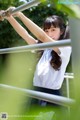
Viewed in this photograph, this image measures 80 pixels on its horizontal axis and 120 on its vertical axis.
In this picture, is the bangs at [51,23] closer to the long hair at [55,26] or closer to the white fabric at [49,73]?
the long hair at [55,26]

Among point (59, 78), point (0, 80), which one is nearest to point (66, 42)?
point (0, 80)

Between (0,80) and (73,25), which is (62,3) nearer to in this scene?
(73,25)

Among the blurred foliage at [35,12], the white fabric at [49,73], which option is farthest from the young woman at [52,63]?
the blurred foliage at [35,12]

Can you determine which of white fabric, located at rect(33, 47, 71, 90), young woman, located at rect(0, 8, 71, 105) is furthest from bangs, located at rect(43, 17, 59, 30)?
white fabric, located at rect(33, 47, 71, 90)

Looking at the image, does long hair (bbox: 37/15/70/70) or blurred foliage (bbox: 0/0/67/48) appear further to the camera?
long hair (bbox: 37/15/70/70)

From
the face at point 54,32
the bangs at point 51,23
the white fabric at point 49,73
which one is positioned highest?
the bangs at point 51,23

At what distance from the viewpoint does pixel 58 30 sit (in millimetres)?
1694

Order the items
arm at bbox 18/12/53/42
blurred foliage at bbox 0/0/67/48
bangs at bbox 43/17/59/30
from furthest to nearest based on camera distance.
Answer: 1. bangs at bbox 43/17/59/30
2. arm at bbox 18/12/53/42
3. blurred foliage at bbox 0/0/67/48

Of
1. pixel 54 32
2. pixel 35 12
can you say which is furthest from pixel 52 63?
pixel 35 12

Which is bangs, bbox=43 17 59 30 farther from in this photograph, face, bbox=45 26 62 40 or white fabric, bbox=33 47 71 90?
white fabric, bbox=33 47 71 90

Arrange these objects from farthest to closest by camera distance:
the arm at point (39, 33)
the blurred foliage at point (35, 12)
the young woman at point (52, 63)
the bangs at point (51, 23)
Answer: the bangs at point (51, 23) < the young woman at point (52, 63) < the arm at point (39, 33) < the blurred foliage at point (35, 12)

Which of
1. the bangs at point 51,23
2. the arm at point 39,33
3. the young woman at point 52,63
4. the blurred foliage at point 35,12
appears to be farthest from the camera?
the bangs at point 51,23

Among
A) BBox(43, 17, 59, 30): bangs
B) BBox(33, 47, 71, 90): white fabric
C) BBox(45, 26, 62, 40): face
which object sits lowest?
BBox(33, 47, 71, 90): white fabric

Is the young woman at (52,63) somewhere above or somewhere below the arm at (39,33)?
below
